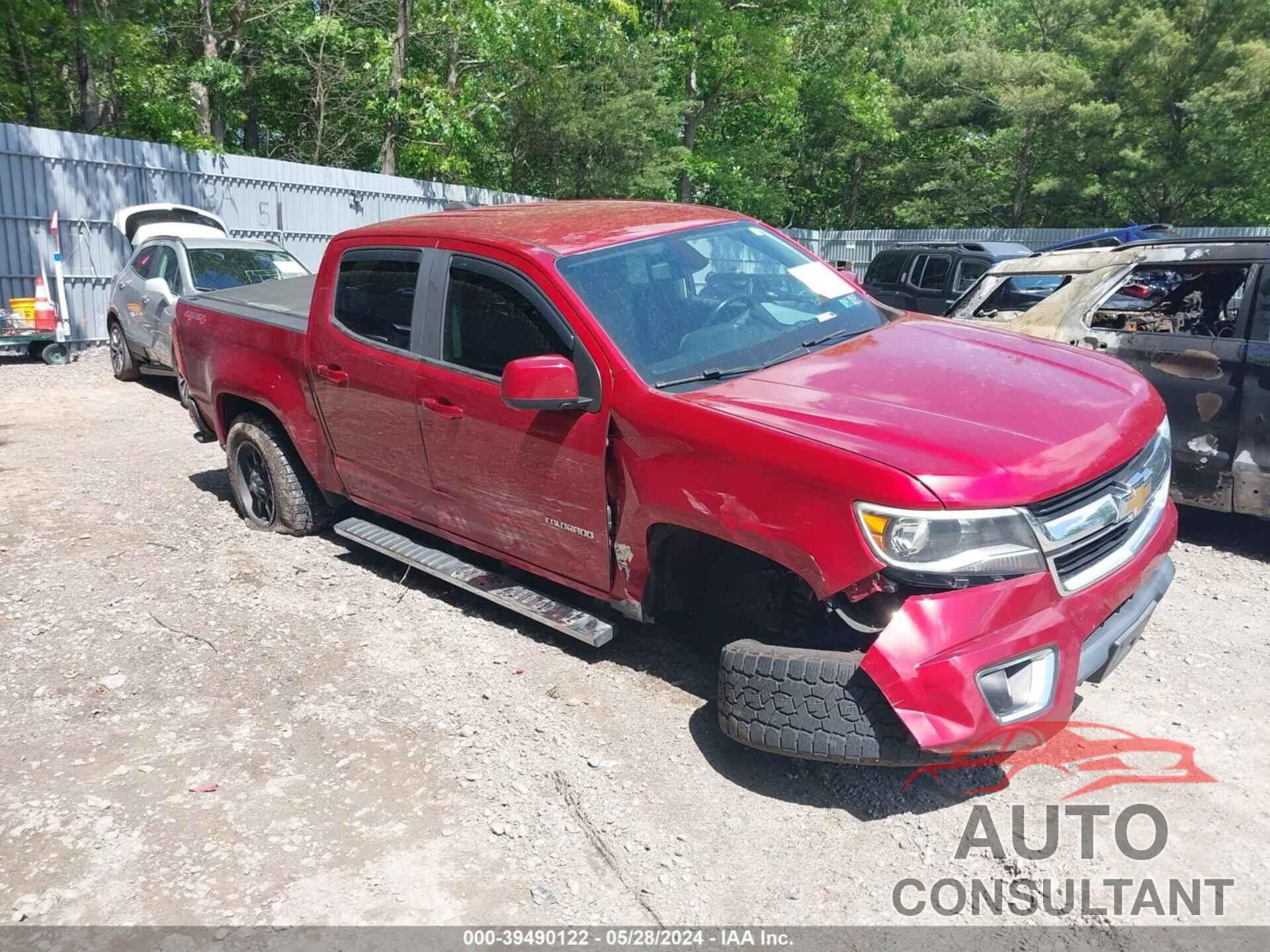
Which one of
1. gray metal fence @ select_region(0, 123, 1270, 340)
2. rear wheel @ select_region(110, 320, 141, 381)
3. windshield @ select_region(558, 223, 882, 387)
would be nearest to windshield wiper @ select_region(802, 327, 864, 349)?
windshield @ select_region(558, 223, 882, 387)

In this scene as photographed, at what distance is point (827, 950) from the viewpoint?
8.55ft

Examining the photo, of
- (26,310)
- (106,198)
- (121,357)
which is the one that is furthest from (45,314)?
(106,198)

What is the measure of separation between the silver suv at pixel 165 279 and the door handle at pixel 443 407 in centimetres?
666

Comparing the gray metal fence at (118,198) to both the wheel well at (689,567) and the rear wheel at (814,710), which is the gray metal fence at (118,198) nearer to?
the wheel well at (689,567)

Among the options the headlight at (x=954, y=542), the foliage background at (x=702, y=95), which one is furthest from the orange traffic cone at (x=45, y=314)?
the headlight at (x=954, y=542)

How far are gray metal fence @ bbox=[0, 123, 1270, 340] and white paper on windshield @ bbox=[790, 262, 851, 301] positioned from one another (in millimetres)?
7421

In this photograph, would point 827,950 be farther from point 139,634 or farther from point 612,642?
point 139,634

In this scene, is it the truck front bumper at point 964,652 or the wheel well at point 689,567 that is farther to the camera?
the wheel well at point 689,567

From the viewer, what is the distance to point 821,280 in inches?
176

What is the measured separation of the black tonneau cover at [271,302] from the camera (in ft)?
17.6

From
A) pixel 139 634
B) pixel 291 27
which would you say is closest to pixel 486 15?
pixel 291 27

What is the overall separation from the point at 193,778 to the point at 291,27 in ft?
72.2

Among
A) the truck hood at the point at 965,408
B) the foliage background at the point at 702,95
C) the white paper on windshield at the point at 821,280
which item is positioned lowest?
the truck hood at the point at 965,408

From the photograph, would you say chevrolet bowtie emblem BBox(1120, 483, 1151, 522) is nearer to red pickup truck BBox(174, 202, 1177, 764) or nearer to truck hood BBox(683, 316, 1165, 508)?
red pickup truck BBox(174, 202, 1177, 764)
